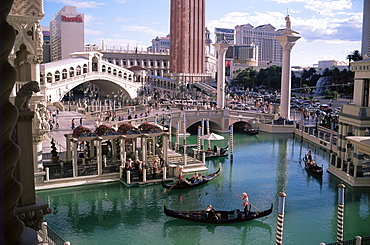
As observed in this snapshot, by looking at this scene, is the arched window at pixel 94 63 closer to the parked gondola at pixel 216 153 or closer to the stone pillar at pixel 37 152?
the parked gondola at pixel 216 153

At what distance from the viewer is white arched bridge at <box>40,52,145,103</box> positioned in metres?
56.4

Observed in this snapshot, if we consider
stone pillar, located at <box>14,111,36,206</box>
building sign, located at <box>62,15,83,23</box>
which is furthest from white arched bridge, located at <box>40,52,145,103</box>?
stone pillar, located at <box>14,111,36,206</box>

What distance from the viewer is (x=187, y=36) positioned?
295ft

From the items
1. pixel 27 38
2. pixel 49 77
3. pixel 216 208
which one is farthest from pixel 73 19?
pixel 216 208

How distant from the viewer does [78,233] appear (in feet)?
57.8

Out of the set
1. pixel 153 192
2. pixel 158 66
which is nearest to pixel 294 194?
pixel 153 192

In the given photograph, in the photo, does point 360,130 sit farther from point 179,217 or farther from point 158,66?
point 158,66

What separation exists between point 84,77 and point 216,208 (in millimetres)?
44760

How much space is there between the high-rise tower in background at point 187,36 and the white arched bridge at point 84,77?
14443 mm

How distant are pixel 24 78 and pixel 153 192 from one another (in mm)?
8703

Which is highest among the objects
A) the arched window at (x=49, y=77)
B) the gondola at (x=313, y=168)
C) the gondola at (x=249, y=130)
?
the arched window at (x=49, y=77)

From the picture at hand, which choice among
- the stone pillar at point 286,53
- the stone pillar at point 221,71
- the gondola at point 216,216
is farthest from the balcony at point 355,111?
the stone pillar at point 221,71

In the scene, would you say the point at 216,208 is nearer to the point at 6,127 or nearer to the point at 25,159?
the point at 25,159

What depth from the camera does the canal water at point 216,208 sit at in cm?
1736
